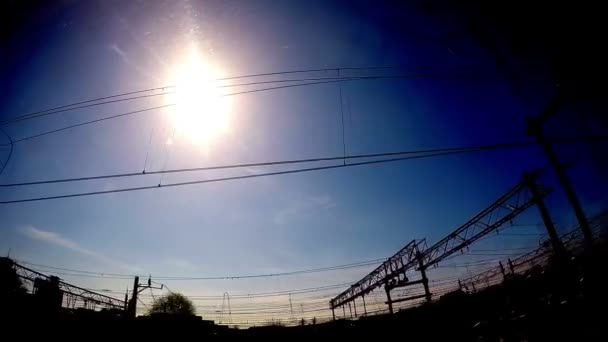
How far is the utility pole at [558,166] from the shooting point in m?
8.49

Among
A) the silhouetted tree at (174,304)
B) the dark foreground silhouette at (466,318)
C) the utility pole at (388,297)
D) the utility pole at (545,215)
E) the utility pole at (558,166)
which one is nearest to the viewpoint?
the dark foreground silhouette at (466,318)

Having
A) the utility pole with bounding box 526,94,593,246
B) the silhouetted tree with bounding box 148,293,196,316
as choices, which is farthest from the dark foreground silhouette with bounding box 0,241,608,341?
the silhouetted tree with bounding box 148,293,196,316

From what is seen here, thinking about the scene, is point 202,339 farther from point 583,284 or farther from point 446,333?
point 583,284

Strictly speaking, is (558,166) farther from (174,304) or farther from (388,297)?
(174,304)

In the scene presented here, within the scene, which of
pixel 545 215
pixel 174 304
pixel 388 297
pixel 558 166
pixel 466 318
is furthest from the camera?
pixel 174 304

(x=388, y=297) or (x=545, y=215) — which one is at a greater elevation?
(x=545, y=215)

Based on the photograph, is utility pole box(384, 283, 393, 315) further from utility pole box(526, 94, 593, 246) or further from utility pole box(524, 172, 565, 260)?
utility pole box(526, 94, 593, 246)

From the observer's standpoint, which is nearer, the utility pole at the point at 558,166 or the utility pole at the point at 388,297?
the utility pole at the point at 558,166

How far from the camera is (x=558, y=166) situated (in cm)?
902

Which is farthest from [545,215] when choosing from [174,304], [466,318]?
[174,304]

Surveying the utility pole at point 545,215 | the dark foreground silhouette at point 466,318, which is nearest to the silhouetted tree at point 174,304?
the dark foreground silhouette at point 466,318

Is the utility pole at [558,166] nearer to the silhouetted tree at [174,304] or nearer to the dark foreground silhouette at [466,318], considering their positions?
the dark foreground silhouette at [466,318]

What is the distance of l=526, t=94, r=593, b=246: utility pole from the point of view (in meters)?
8.49

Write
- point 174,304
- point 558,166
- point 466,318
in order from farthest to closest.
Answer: point 174,304 < point 466,318 < point 558,166
